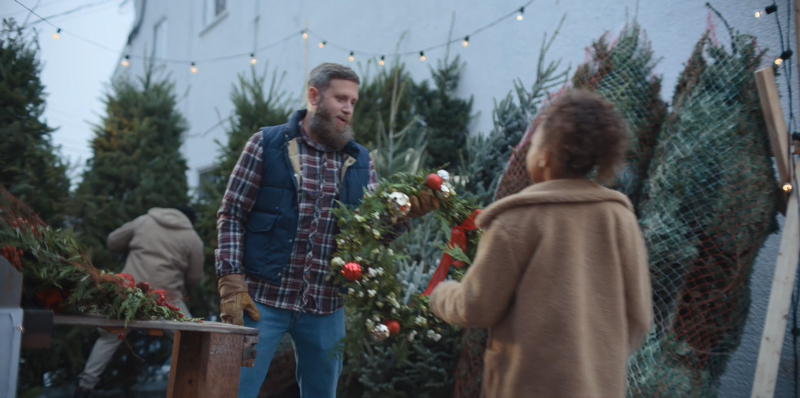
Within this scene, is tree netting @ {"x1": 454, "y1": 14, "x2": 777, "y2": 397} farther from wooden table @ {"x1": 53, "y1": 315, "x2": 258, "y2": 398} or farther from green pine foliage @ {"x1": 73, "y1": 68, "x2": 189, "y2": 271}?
green pine foliage @ {"x1": 73, "y1": 68, "x2": 189, "y2": 271}

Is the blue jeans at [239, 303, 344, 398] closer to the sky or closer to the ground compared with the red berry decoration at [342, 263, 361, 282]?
closer to the ground

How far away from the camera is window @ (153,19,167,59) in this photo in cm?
1416

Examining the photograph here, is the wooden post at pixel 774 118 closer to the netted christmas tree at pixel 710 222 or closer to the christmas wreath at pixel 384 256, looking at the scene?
the netted christmas tree at pixel 710 222

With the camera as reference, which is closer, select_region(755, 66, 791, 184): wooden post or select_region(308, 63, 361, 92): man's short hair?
select_region(308, 63, 361, 92): man's short hair

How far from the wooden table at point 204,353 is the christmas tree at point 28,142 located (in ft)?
11.9

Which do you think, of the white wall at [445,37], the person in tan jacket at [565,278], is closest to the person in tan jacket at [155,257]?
the white wall at [445,37]

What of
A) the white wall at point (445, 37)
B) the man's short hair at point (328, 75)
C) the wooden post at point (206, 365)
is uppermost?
the white wall at point (445, 37)

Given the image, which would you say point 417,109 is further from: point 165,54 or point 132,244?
point 165,54

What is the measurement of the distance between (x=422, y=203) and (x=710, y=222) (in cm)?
184

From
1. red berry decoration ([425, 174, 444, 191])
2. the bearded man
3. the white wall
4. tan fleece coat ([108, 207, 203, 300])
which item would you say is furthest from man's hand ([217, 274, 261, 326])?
the white wall

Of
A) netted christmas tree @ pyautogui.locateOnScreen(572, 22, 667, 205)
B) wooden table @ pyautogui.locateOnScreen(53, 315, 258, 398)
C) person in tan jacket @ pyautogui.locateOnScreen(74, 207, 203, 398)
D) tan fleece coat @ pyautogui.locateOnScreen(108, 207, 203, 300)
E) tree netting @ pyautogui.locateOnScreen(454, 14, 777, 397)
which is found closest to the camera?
wooden table @ pyautogui.locateOnScreen(53, 315, 258, 398)

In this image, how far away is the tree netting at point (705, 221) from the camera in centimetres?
391


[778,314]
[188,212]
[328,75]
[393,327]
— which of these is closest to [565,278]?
[393,327]

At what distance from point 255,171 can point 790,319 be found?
3.49m
